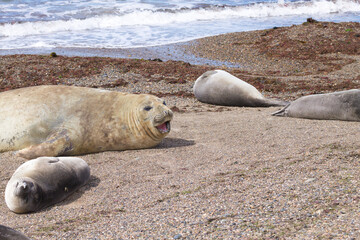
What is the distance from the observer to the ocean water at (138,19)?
1659 centimetres

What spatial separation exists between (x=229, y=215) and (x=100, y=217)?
3.38 feet

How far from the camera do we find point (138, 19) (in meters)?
21.4

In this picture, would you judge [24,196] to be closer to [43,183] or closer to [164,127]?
[43,183]

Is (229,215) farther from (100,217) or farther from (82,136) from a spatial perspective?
(82,136)

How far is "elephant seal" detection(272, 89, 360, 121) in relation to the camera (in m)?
6.32

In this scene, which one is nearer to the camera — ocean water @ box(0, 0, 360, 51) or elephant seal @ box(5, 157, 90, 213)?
elephant seal @ box(5, 157, 90, 213)

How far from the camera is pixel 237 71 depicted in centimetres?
1098

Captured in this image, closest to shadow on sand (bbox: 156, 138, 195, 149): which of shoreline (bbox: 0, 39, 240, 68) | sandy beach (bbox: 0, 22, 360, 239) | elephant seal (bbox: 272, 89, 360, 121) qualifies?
sandy beach (bbox: 0, 22, 360, 239)

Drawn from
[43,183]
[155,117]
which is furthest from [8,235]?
[155,117]

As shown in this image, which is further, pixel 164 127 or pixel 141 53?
pixel 141 53

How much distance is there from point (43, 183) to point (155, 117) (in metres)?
1.93

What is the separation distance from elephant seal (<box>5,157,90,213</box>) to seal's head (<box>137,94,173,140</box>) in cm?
126

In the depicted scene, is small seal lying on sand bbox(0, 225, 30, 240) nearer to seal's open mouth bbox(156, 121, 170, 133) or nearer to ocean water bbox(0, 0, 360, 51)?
seal's open mouth bbox(156, 121, 170, 133)

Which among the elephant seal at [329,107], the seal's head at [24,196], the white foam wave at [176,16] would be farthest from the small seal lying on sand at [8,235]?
the white foam wave at [176,16]
